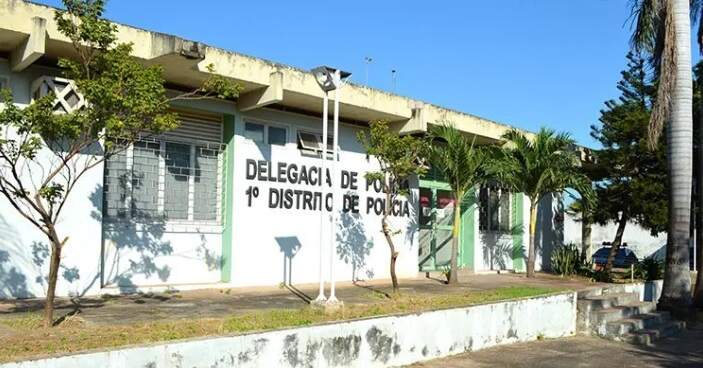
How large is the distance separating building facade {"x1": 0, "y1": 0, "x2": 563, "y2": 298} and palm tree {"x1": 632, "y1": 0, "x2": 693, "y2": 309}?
16.7 feet

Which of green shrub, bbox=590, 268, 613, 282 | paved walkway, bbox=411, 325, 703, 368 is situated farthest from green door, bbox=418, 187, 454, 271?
paved walkway, bbox=411, 325, 703, 368

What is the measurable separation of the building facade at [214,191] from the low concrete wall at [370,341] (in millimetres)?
1940

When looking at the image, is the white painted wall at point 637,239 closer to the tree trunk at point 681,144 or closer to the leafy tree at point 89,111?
the tree trunk at point 681,144

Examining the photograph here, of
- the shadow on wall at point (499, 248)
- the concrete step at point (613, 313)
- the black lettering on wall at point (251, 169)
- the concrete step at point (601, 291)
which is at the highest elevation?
the black lettering on wall at point (251, 169)

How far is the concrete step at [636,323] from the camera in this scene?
1162cm

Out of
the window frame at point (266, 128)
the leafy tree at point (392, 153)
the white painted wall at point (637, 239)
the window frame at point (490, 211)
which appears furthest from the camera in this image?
the white painted wall at point (637, 239)

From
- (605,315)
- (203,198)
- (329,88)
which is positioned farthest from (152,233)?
(605,315)

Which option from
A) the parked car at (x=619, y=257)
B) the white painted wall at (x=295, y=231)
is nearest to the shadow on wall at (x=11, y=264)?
the white painted wall at (x=295, y=231)

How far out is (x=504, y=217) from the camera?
2148cm

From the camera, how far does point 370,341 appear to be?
8344 mm

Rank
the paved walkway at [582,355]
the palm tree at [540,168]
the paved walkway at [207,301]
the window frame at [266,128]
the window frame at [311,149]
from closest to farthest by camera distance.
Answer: the paved walkway at [582,355]
the paved walkway at [207,301]
the window frame at [266,128]
the window frame at [311,149]
the palm tree at [540,168]

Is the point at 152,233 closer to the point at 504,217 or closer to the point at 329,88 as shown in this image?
the point at 329,88

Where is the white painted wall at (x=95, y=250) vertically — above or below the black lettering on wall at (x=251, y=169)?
below

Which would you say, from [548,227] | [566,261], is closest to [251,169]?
[566,261]
